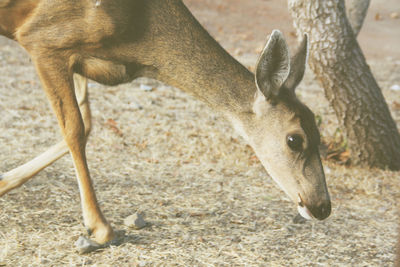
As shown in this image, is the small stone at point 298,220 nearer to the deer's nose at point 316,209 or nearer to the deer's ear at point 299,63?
the deer's nose at point 316,209

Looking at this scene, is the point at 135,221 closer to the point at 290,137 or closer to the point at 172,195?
the point at 172,195

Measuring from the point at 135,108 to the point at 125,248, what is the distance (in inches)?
135

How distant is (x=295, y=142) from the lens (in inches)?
147

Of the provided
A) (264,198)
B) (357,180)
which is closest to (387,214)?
(357,180)

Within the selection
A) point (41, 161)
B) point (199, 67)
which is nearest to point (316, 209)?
point (199, 67)

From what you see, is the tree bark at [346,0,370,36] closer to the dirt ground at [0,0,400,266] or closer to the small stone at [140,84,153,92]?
the dirt ground at [0,0,400,266]

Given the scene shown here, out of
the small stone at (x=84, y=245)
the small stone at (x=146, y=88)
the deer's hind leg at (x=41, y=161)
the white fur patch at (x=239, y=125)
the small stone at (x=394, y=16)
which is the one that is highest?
the white fur patch at (x=239, y=125)

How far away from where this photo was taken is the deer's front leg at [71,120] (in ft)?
12.3

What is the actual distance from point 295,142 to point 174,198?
139cm

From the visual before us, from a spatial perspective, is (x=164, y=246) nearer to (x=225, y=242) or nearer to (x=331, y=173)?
(x=225, y=242)

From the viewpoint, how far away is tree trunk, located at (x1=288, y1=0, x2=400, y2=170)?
5328 millimetres

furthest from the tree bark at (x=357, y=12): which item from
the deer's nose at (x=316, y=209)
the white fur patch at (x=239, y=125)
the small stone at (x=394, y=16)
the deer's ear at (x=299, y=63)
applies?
the small stone at (x=394, y=16)

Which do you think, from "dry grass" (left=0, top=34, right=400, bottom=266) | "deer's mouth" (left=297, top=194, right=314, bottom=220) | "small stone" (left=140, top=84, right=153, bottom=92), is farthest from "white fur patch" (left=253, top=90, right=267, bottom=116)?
"small stone" (left=140, top=84, right=153, bottom=92)

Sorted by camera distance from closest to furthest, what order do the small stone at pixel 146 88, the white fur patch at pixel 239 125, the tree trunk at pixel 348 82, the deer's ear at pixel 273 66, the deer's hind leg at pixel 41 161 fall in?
the deer's ear at pixel 273 66 → the white fur patch at pixel 239 125 → the deer's hind leg at pixel 41 161 → the tree trunk at pixel 348 82 → the small stone at pixel 146 88
